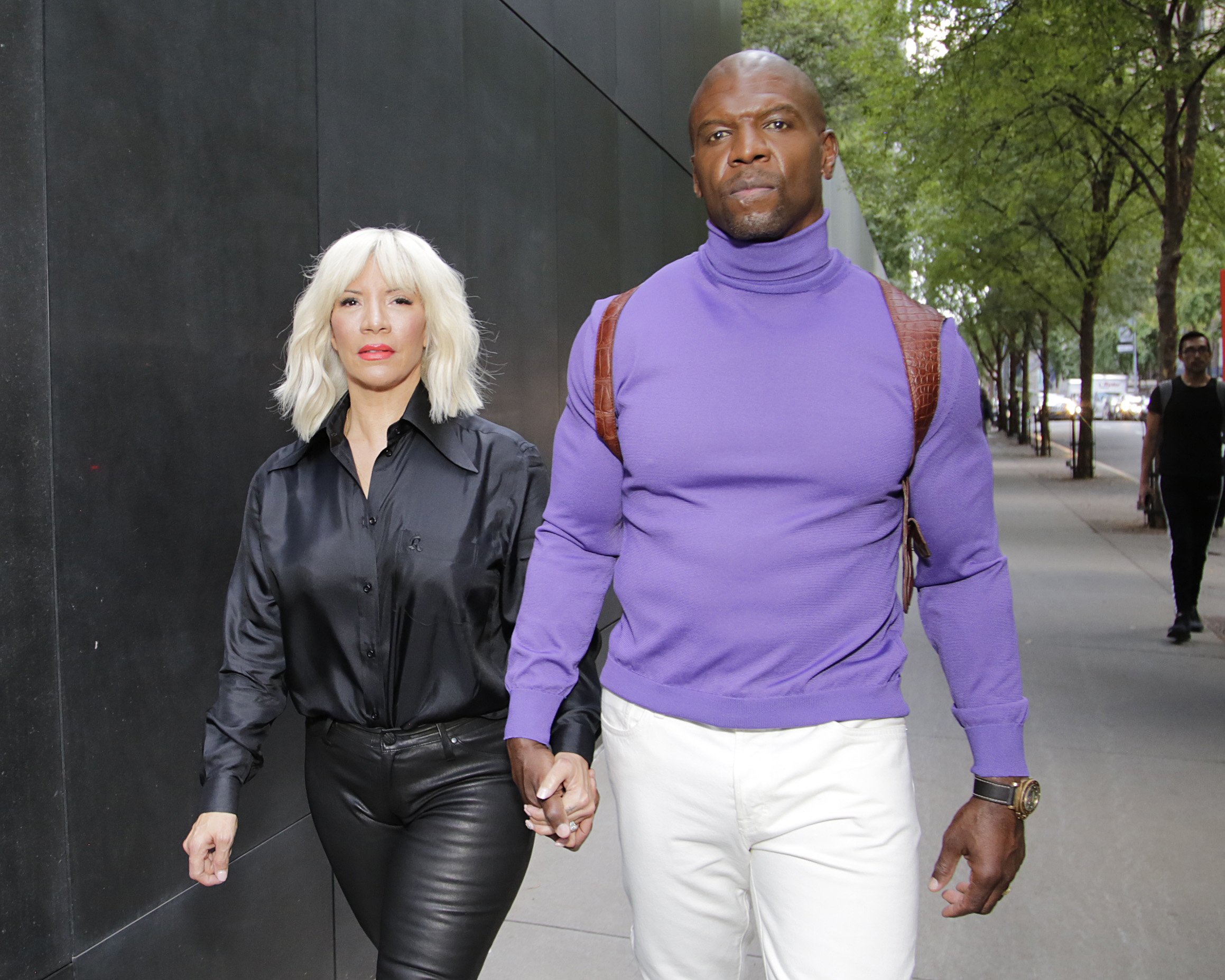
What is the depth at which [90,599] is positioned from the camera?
280 cm

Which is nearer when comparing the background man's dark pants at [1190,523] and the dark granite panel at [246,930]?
the dark granite panel at [246,930]

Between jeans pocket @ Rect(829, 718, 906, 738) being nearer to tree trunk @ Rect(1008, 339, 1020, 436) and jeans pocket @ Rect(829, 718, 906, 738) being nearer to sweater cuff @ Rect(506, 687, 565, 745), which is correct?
sweater cuff @ Rect(506, 687, 565, 745)

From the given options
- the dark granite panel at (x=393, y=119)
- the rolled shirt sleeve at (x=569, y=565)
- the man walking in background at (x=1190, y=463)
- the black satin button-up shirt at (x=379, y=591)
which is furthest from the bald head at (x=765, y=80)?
the man walking in background at (x=1190, y=463)

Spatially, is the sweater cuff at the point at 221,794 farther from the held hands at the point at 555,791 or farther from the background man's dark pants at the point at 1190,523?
the background man's dark pants at the point at 1190,523

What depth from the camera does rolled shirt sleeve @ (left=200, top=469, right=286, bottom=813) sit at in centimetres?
271

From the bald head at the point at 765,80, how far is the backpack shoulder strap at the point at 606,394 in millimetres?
415

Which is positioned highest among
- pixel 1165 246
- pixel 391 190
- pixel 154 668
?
pixel 1165 246

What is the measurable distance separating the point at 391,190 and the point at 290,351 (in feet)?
4.91

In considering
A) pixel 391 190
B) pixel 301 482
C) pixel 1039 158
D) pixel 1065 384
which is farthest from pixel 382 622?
pixel 1065 384

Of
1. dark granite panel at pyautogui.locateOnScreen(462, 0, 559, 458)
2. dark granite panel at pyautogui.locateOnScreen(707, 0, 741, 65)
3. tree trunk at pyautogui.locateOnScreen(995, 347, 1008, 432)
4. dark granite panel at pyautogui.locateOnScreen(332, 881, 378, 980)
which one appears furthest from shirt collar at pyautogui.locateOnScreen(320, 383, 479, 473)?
tree trunk at pyautogui.locateOnScreen(995, 347, 1008, 432)

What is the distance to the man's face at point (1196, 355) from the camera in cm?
935

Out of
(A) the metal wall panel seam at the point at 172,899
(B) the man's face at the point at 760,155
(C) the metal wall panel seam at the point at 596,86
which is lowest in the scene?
(A) the metal wall panel seam at the point at 172,899

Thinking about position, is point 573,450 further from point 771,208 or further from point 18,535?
point 18,535

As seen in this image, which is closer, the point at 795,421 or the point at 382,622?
the point at 795,421
